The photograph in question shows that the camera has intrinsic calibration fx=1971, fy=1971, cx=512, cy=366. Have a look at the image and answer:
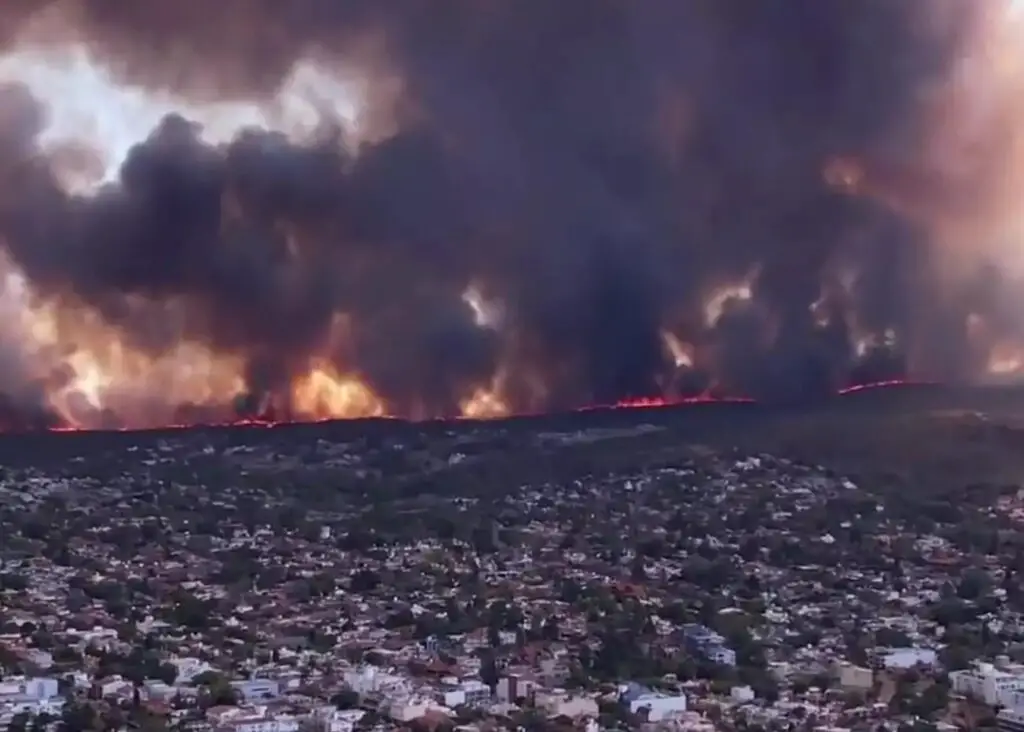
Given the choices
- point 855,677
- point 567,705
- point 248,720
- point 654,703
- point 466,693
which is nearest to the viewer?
point 248,720

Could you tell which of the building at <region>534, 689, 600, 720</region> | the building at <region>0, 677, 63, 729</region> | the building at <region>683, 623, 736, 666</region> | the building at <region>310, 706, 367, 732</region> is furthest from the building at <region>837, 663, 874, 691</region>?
the building at <region>0, 677, 63, 729</region>

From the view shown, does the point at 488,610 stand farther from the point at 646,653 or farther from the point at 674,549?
the point at 674,549

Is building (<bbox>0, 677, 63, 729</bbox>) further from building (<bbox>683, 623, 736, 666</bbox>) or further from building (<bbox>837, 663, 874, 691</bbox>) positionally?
building (<bbox>837, 663, 874, 691</bbox>)

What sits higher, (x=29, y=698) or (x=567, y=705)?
(x=29, y=698)

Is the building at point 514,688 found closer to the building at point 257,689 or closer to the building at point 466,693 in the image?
the building at point 466,693

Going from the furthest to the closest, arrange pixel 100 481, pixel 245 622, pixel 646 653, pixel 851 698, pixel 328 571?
1. pixel 100 481
2. pixel 328 571
3. pixel 245 622
4. pixel 646 653
5. pixel 851 698

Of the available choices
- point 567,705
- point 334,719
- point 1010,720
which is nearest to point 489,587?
point 567,705

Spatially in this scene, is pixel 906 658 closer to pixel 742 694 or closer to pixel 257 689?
pixel 742 694

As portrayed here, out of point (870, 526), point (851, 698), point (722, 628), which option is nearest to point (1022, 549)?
point (870, 526)
